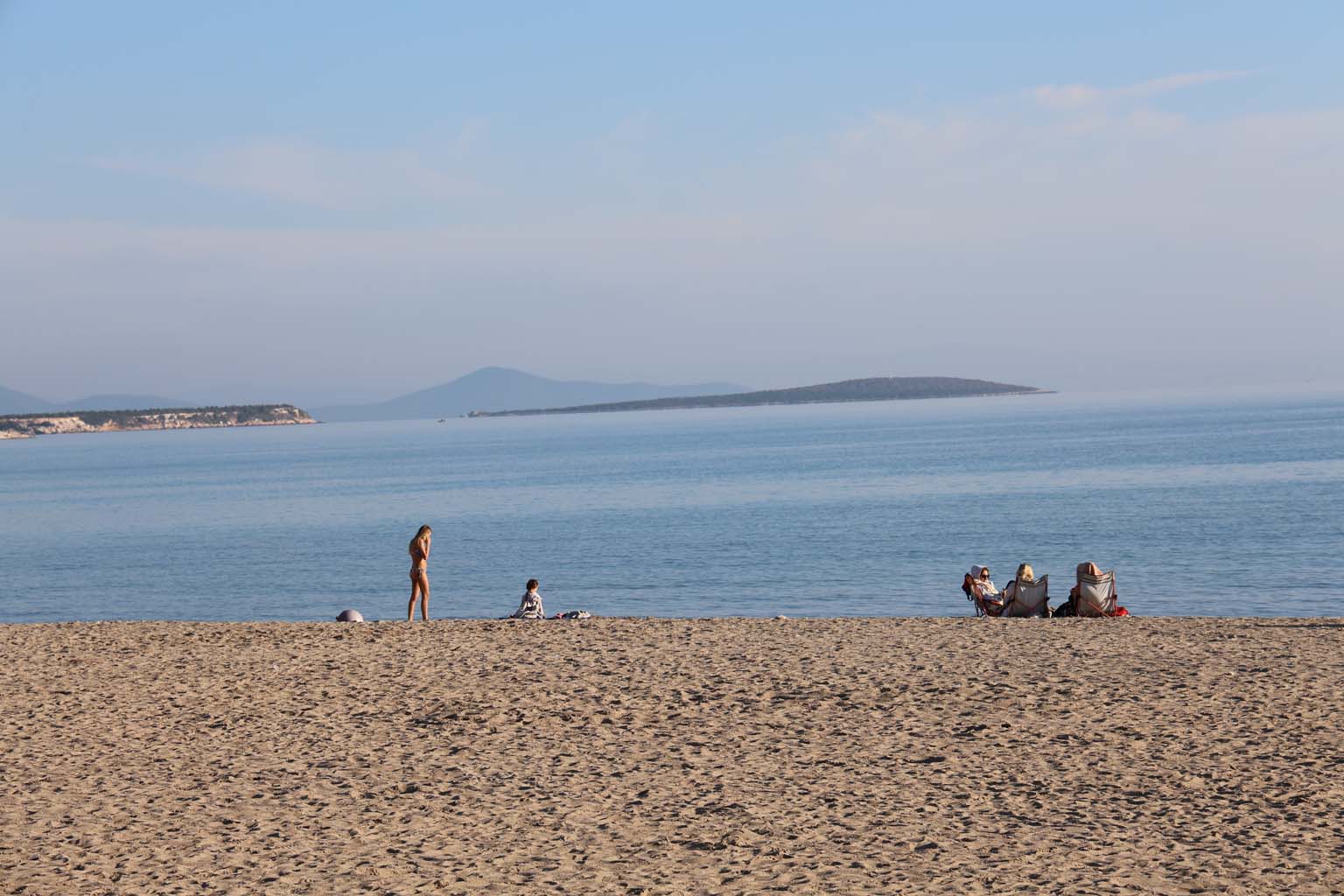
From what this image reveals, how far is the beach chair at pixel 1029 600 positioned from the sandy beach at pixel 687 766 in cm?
294

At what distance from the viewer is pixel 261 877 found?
8023mm

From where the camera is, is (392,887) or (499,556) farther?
(499,556)

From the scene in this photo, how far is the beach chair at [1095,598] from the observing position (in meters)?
19.2

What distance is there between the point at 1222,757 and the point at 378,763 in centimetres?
636

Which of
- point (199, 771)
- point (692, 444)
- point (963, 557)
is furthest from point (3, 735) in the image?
point (692, 444)

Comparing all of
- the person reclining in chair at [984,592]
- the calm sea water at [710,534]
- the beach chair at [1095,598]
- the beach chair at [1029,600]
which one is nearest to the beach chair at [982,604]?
the person reclining in chair at [984,592]

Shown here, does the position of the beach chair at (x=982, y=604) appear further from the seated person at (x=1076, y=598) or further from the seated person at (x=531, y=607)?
the seated person at (x=531, y=607)

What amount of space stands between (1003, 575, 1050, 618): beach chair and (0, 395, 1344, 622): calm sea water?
6244 millimetres

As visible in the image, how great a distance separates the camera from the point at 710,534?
4522 centimetres

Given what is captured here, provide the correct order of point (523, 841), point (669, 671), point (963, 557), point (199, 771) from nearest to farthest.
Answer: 1. point (523, 841)
2. point (199, 771)
3. point (669, 671)
4. point (963, 557)

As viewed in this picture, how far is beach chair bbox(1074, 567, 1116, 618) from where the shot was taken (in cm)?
1922

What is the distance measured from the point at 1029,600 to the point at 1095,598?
3.39 ft

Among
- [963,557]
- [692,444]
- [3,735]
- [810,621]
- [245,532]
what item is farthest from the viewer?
[692,444]

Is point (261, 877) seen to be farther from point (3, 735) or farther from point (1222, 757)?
point (1222, 757)
